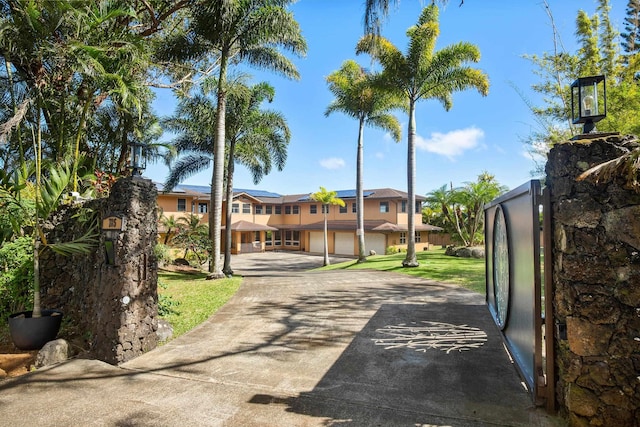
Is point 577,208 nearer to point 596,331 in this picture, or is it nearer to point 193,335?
point 596,331

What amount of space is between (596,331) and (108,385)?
541 cm

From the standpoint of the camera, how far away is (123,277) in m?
5.23

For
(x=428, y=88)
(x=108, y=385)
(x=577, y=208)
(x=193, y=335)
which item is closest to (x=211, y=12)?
(x=428, y=88)

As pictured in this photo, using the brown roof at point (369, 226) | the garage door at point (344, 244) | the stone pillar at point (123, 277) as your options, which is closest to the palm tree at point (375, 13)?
the stone pillar at point (123, 277)

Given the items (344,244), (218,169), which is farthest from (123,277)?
(344,244)

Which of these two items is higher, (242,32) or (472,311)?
(242,32)

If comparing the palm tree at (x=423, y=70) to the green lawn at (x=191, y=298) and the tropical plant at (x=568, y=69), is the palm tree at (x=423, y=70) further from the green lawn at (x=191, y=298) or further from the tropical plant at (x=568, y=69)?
the green lawn at (x=191, y=298)

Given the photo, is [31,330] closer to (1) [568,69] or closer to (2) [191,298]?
(2) [191,298]

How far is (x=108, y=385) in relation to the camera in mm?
4363

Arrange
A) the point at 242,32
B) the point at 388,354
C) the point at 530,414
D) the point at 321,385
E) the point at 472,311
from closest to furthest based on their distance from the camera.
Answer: the point at 530,414 < the point at 321,385 < the point at 388,354 < the point at 472,311 < the point at 242,32

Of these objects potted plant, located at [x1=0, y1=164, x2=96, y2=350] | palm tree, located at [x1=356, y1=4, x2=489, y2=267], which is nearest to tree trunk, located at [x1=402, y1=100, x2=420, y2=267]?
palm tree, located at [x1=356, y1=4, x2=489, y2=267]

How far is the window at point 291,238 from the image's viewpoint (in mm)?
36812

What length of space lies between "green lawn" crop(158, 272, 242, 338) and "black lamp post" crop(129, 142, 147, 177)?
3.07 meters

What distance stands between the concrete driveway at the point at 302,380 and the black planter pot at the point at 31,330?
1253 mm
